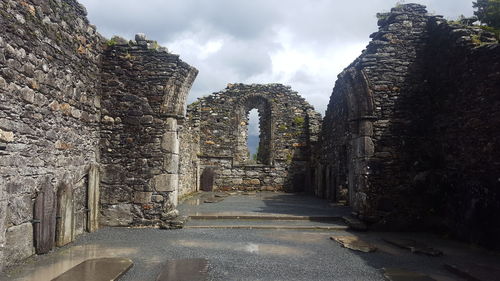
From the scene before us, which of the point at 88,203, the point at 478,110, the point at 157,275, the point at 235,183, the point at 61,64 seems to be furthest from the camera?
the point at 235,183

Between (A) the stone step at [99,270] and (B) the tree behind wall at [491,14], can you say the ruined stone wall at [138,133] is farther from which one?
(B) the tree behind wall at [491,14]

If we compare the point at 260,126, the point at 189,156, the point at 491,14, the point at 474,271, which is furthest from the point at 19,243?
the point at 260,126

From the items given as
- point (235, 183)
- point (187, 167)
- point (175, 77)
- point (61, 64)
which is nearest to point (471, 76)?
point (175, 77)

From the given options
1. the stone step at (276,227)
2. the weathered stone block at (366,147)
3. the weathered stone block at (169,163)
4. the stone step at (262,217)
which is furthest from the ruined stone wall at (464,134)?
the weathered stone block at (169,163)

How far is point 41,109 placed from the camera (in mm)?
5934

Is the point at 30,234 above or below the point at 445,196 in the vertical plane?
below

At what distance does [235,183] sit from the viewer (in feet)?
61.4

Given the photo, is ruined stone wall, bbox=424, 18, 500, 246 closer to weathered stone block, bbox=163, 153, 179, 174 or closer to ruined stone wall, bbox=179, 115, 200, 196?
weathered stone block, bbox=163, 153, 179, 174

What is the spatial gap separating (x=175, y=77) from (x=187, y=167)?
7.25 metres

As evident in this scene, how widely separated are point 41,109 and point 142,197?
3180 mm

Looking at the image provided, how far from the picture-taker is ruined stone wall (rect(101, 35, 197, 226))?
8352 millimetres

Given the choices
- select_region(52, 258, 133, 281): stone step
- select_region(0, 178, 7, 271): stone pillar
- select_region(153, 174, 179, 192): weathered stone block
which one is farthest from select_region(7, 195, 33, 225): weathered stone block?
select_region(153, 174, 179, 192): weathered stone block

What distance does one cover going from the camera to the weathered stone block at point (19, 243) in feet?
16.8

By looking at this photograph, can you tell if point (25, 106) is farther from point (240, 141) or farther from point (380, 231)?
point (240, 141)
